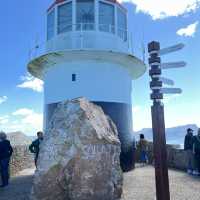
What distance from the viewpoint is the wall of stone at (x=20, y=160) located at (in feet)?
46.2

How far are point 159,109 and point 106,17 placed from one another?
9641mm

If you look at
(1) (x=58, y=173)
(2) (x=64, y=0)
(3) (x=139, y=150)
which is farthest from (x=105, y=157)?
(3) (x=139, y=150)

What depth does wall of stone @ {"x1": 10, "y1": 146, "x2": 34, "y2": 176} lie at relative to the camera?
14086 millimetres

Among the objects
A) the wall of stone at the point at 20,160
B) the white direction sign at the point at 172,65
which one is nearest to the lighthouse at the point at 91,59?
the wall of stone at the point at 20,160

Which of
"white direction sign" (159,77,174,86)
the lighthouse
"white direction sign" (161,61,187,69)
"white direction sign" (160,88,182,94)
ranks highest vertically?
the lighthouse

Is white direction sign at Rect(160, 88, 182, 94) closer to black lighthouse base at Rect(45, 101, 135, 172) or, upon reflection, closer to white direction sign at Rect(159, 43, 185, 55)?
white direction sign at Rect(159, 43, 185, 55)

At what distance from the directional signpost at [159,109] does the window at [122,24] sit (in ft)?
30.7

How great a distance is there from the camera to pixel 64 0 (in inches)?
573

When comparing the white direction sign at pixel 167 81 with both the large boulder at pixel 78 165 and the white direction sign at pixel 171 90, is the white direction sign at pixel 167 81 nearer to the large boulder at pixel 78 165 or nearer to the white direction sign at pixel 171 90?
the white direction sign at pixel 171 90

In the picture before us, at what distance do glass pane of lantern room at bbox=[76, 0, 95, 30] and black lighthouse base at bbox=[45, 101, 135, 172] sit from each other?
10.2ft

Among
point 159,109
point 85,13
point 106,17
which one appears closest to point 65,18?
point 85,13

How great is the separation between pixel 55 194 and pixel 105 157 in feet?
4.78

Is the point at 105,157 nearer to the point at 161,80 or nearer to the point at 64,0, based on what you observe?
the point at 161,80

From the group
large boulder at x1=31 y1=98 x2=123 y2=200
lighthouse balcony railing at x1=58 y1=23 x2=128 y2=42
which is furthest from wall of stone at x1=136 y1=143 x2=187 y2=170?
large boulder at x1=31 y1=98 x2=123 y2=200
